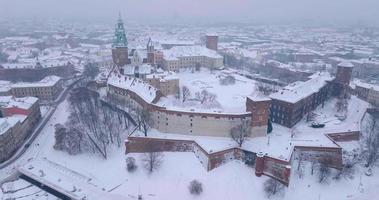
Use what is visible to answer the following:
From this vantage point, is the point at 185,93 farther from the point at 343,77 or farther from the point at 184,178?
the point at 343,77

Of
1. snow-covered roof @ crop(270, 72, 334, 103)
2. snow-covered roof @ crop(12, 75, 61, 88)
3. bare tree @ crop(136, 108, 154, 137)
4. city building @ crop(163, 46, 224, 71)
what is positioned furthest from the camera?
city building @ crop(163, 46, 224, 71)

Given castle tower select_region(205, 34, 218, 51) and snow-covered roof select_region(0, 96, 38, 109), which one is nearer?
snow-covered roof select_region(0, 96, 38, 109)

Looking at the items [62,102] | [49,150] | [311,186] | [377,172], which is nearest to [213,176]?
[311,186]

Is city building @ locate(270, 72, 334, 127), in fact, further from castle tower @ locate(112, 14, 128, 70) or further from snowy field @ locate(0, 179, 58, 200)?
snowy field @ locate(0, 179, 58, 200)

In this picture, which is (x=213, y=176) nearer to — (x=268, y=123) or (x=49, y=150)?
(x=268, y=123)

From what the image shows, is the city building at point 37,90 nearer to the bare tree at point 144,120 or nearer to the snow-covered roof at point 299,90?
the bare tree at point 144,120

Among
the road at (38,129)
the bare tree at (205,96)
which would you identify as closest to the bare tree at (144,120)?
the bare tree at (205,96)

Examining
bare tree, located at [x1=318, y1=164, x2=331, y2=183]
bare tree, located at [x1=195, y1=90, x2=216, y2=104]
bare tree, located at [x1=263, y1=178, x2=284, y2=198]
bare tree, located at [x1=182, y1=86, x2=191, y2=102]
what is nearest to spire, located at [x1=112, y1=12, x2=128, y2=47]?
bare tree, located at [x1=182, y1=86, x2=191, y2=102]
